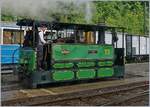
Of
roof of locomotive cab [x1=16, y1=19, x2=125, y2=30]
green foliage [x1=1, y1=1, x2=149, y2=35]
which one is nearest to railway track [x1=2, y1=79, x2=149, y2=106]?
roof of locomotive cab [x1=16, y1=19, x2=125, y2=30]

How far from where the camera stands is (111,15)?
32.7m

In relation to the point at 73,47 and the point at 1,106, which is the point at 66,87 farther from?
the point at 1,106

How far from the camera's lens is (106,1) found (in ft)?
101

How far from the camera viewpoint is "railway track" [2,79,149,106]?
29.6ft

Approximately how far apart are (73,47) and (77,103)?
3.24 metres

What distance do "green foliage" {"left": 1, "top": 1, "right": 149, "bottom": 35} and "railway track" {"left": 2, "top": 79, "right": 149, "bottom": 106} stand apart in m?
9.67

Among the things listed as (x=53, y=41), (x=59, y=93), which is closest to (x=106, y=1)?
(x=53, y=41)

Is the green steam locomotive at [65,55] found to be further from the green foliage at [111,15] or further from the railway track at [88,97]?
the green foliage at [111,15]

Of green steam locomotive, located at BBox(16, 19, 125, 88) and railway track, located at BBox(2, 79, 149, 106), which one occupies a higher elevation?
green steam locomotive, located at BBox(16, 19, 125, 88)

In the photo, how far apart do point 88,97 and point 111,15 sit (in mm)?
23512

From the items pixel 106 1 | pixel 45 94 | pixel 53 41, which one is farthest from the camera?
pixel 106 1

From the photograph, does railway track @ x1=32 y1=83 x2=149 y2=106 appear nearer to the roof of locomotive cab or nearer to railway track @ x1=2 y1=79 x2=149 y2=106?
railway track @ x1=2 y1=79 x2=149 y2=106

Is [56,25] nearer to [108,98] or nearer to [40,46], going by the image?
[40,46]

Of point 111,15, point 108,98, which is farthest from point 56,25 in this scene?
point 111,15
